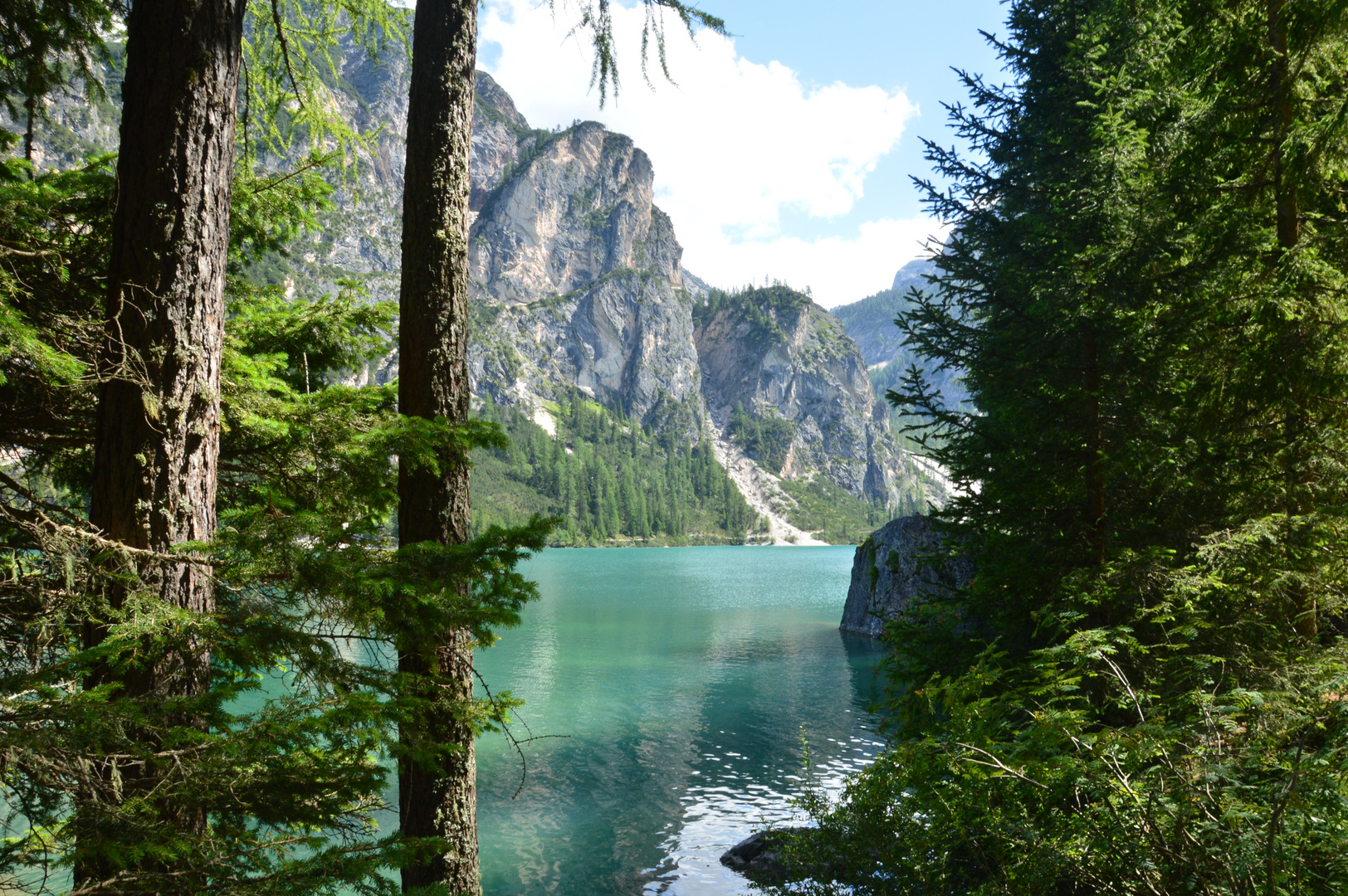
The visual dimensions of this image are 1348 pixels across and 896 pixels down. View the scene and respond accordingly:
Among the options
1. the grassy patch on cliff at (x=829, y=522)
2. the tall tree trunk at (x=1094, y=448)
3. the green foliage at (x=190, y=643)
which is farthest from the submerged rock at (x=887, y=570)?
the grassy patch on cliff at (x=829, y=522)

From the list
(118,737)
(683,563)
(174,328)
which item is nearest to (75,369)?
(174,328)

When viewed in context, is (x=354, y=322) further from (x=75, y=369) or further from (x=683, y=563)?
(x=683, y=563)

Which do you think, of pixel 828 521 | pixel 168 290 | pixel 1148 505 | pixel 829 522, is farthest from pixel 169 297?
pixel 828 521

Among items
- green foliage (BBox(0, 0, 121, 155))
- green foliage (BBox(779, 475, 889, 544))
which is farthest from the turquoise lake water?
green foliage (BBox(779, 475, 889, 544))

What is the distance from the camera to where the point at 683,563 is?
87062mm

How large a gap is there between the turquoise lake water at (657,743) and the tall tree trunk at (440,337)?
2.87ft

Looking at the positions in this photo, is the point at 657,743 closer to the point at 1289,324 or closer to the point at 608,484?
the point at 1289,324

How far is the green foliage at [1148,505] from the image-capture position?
2979 millimetres

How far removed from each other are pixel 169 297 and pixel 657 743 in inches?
587

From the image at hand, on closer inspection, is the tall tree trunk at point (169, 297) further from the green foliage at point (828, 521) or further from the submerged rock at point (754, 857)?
the green foliage at point (828, 521)

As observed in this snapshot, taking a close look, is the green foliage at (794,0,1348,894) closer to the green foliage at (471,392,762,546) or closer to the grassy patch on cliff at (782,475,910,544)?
the green foliage at (471,392,762,546)

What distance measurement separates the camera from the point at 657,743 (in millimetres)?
16031

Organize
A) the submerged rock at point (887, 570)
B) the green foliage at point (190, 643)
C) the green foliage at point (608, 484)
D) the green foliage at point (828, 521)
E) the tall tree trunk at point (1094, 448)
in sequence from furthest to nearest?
1. the green foliage at point (828, 521)
2. the green foliage at point (608, 484)
3. the submerged rock at point (887, 570)
4. the tall tree trunk at point (1094, 448)
5. the green foliage at point (190, 643)

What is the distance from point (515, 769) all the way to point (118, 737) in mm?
13193
